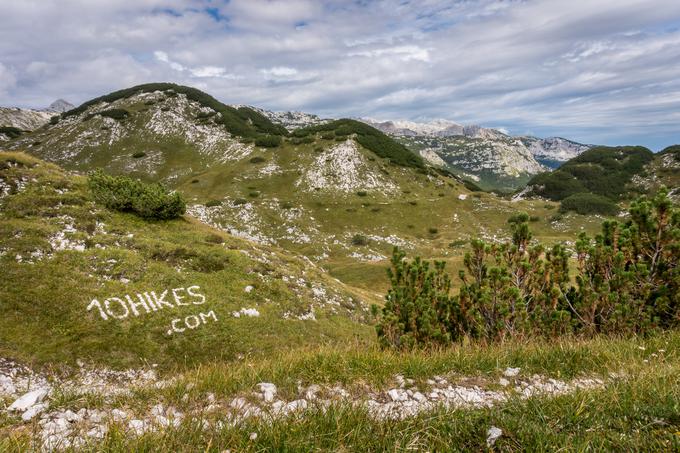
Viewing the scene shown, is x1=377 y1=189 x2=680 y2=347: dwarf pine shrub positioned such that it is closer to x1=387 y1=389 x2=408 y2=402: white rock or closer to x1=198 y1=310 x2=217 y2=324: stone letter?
x1=387 y1=389 x2=408 y2=402: white rock

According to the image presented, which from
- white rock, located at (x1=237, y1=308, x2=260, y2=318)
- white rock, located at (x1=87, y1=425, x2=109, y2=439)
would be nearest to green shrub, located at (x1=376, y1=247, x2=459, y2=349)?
white rock, located at (x1=87, y1=425, x2=109, y2=439)

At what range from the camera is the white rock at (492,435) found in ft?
12.7

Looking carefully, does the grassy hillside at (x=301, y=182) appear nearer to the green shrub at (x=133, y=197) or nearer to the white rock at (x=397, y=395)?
the green shrub at (x=133, y=197)

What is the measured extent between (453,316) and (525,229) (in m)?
3.62

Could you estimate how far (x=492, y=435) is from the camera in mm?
3953

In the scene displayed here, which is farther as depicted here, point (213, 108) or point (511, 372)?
point (213, 108)

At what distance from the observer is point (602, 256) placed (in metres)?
10.2

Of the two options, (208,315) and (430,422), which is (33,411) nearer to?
(430,422)

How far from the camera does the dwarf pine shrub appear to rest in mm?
9555

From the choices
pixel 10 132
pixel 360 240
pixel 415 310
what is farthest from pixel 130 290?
pixel 10 132

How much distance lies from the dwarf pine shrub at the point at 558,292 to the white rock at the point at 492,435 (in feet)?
17.1

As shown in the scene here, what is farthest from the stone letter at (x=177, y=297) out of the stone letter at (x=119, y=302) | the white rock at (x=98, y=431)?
the white rock at (x=98, y=431)

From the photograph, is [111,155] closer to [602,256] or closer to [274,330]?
[274,330]

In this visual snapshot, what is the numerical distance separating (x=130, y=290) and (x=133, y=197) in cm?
1023
